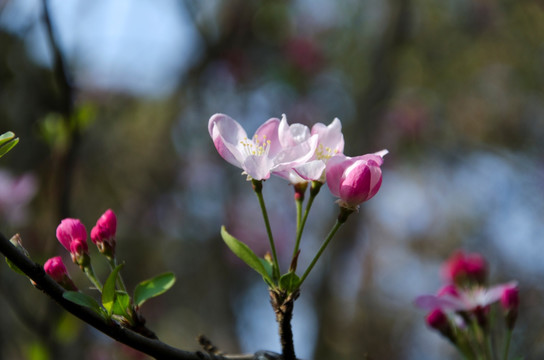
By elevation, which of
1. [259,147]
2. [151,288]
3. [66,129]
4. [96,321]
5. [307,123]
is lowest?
[96,321]

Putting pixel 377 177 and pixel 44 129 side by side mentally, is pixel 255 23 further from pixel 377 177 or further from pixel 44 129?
pixel 377 177

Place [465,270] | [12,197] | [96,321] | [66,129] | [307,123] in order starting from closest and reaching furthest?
[96,321] → [465,270] → [66,129] → [12,197] → [307,123]

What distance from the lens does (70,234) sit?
3.22 ft

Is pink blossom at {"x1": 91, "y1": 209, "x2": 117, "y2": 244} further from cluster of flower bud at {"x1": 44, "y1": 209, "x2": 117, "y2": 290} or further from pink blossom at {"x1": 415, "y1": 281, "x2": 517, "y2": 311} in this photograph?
pink blossom at {"x1": 415, "y1": 281, "x2": 517, "y2": 311}

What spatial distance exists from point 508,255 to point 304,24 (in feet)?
10.3

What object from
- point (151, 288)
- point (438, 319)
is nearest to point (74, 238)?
point (151, 288)

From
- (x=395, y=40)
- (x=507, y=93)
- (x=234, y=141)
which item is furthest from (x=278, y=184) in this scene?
(x=234, y=141)

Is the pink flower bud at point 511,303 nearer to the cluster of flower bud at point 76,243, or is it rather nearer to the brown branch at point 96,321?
the brown branch at point 96,321

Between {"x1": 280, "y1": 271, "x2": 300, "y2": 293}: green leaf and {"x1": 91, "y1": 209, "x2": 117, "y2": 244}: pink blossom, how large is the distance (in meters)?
0.38

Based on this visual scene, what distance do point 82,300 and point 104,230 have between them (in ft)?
0.83

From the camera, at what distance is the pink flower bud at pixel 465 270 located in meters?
1.61

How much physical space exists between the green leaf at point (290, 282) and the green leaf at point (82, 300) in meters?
0.29

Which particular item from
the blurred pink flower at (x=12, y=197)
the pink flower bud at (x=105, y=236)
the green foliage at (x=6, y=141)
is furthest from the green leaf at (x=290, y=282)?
the blurred pink flower at (x=12, y=197)

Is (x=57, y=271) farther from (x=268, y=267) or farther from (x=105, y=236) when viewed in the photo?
(x=268, y=267)
